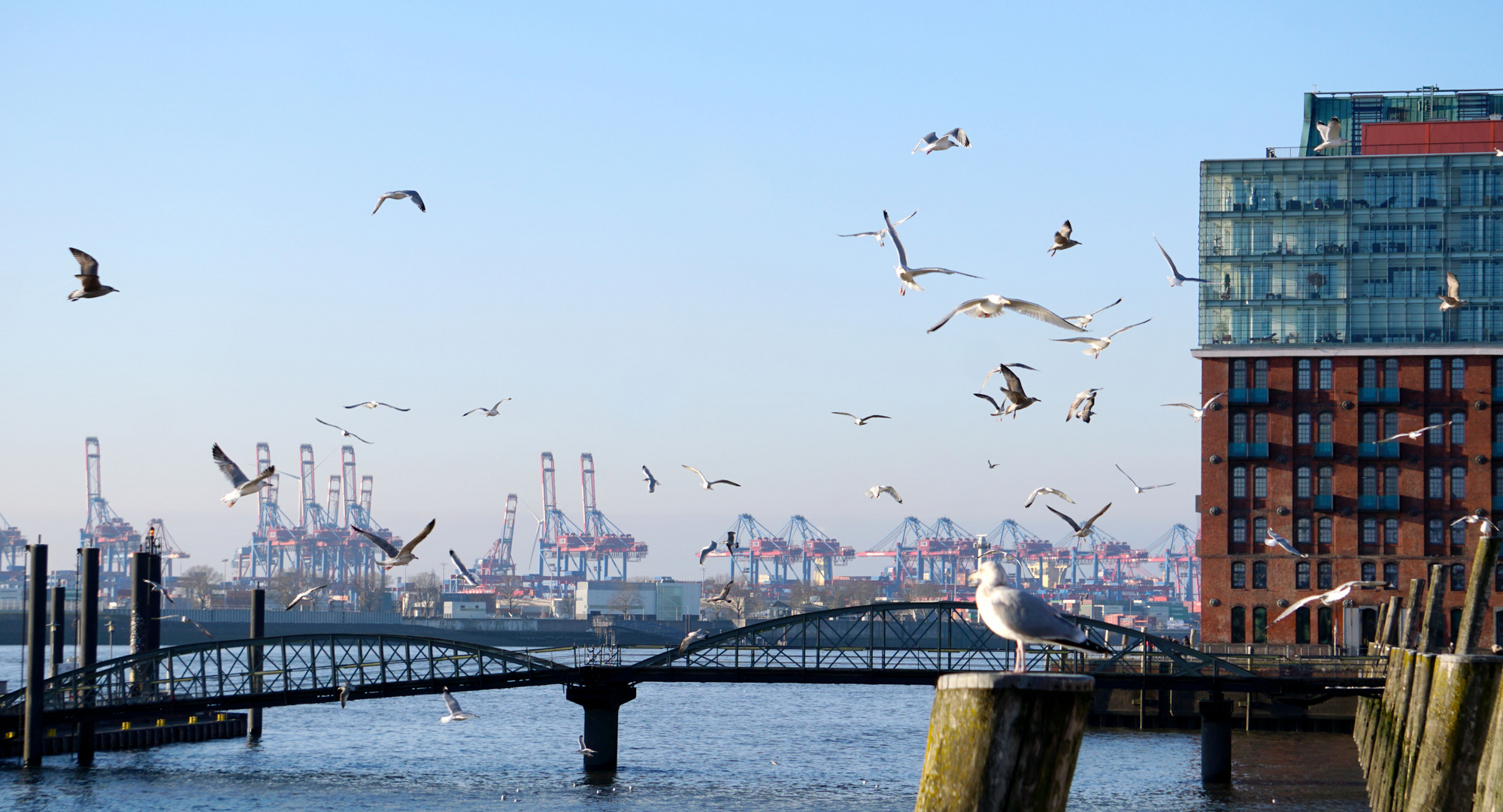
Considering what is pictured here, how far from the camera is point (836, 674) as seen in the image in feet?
207

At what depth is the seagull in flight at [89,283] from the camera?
31531 mm

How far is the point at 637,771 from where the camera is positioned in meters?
69.6

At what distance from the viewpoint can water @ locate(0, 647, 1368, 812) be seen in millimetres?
58906

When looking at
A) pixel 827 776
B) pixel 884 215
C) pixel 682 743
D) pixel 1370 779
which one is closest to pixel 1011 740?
pixel 884 215

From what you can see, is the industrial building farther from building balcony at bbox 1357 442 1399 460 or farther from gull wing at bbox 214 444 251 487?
gull wing at bbox 214 444 251 487

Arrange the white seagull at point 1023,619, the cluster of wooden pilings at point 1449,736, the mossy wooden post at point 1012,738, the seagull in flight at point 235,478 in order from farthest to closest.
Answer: the seagull in flight at point 235,478 → the cluster of wooden pilings at point 1449,736 → the white seagull at point 1023,619 → the mossy wooden post at point 1012,738

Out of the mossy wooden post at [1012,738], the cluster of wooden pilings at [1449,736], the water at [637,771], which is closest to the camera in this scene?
the mossy wooden post at [1012,738]

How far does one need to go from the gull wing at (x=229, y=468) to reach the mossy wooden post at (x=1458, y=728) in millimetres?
23385

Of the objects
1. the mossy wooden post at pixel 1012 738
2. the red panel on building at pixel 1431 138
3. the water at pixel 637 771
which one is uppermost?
the red panel on building at pixel 1431 138

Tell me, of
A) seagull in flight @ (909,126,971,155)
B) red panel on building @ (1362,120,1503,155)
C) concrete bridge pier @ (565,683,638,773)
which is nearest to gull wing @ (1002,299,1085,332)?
seagull in flight @ (909,126,971,155)

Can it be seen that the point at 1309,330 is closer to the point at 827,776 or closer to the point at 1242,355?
the point at 1242,355

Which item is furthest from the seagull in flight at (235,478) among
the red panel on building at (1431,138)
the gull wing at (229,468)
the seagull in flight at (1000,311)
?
the red panel on building at (1431,138)

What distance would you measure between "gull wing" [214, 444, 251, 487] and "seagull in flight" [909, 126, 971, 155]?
15.3m

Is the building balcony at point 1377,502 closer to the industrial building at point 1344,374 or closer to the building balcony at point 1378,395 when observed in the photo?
the industrial building at point 1344,374
